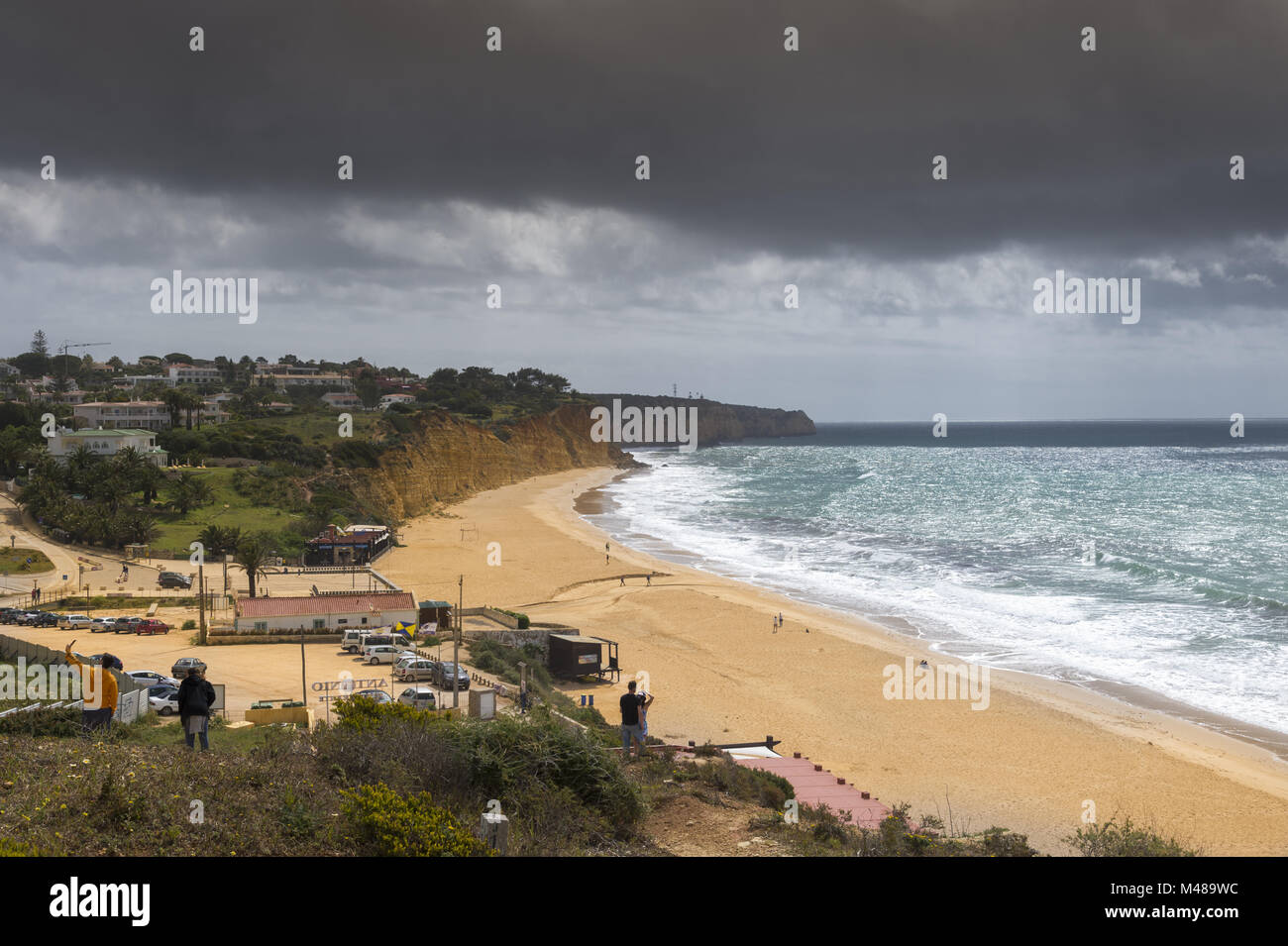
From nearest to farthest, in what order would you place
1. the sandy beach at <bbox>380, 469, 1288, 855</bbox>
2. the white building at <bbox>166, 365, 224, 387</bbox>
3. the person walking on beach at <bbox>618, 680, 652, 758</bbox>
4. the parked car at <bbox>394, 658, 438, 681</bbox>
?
the person walking on beach at <bbox>618, 680, 652, 758</bbox>, the sandy beach at <bbox>380, 469, 1288, 855</bbox>, the parked car at <bbox>394, 658, 438, 681</bbox>, the white building at <bbox>166, 365, 224, 387</bbox>

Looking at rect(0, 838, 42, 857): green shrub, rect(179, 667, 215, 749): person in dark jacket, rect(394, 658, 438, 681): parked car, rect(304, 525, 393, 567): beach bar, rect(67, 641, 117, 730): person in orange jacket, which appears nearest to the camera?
rect(0, 838, 42, 857): green shrub

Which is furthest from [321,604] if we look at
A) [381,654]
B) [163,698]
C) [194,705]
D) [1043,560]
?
[1043,560]

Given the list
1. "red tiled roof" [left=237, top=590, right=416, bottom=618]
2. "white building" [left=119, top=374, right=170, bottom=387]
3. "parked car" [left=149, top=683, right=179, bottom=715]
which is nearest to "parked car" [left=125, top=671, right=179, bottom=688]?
"parked car" [left=149, top=683, right=179, bottom=715]

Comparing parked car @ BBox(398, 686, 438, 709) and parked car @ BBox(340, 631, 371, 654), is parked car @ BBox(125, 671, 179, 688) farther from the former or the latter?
parked car @ BBox(340, 631, 371, 654)
